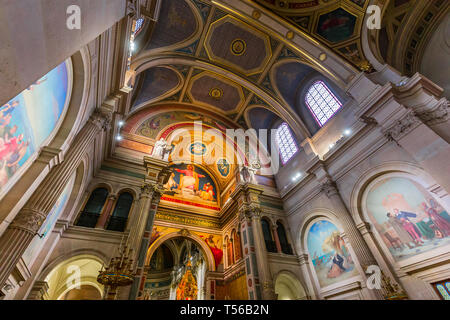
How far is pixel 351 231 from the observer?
27.7 feet

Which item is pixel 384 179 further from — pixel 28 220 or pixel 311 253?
pixel 28 220

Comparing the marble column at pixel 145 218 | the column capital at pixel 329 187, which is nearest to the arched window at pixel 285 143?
the column capital at pixel 329 187

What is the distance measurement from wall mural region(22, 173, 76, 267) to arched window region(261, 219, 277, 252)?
914 cm

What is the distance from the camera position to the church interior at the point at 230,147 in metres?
4.38

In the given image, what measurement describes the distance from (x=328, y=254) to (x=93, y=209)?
407 inches

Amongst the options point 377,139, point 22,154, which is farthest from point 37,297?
point 377,139

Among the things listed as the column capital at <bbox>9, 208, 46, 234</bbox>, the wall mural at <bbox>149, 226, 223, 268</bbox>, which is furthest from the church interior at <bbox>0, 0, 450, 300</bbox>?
the wall mural at <bbox>149, 226, 223, 268</bbox>

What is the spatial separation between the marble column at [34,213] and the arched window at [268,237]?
31.0ft

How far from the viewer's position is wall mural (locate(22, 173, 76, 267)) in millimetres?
6152

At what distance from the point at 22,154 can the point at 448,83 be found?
46.7 ft

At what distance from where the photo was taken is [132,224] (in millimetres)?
8758

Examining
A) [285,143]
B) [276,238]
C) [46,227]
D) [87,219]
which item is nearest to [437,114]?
[285,143]
